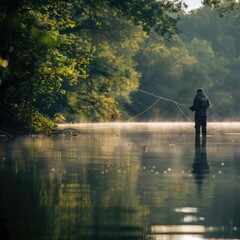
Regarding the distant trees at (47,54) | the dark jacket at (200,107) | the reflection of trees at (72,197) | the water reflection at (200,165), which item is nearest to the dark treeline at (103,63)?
the distant trees at (47,54)

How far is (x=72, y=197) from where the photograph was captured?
13.3 m

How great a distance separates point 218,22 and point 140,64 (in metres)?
44.1

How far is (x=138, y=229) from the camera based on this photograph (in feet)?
33.4

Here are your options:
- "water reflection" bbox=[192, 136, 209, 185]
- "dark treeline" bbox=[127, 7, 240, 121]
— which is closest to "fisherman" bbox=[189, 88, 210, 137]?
"water reflection" bbox=[192, 136, 209, 185]

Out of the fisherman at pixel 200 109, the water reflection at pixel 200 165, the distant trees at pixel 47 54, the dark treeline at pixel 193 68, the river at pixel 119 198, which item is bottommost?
the river at pixel 119 198

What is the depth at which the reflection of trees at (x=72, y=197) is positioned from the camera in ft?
33.2

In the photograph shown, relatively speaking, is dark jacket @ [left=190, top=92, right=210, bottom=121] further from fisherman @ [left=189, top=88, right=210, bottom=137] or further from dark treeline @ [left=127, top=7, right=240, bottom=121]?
dark treeline @ [left=127, top=7, right=240, bottom=121]

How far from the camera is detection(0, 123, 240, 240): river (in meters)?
10.1

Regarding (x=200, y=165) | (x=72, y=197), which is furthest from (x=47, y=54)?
(x=72, y=197)

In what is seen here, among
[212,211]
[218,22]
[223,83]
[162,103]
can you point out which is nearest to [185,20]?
[218,22]

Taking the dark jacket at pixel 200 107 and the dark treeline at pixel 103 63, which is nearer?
the dark treeline at pixel 103 63

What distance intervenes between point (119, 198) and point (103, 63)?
47649 millimetres

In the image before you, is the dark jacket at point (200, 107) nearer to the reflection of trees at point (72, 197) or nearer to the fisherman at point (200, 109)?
the fisherman at point (200, 109)

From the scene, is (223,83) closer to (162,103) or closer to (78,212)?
(162,103)
